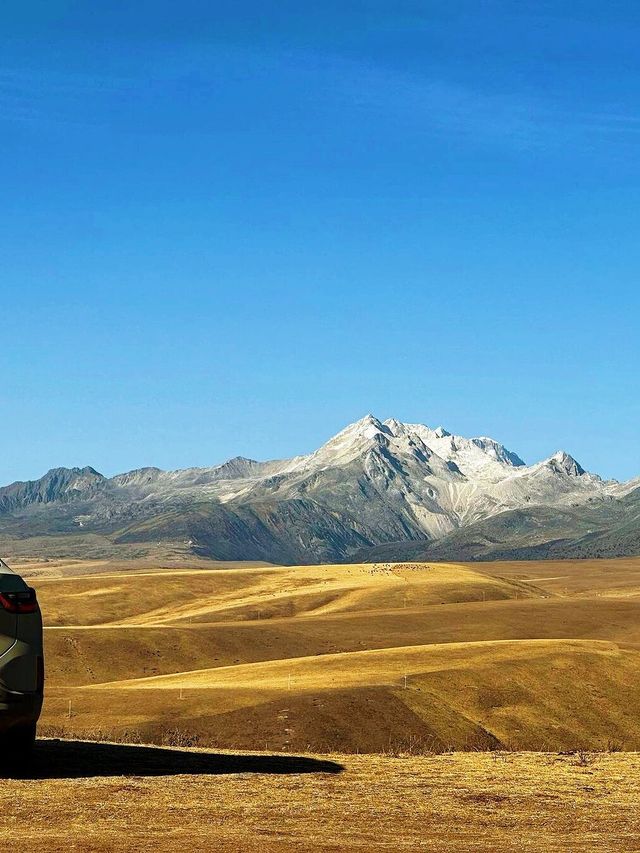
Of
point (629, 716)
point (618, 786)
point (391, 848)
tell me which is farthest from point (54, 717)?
point (391, 848)

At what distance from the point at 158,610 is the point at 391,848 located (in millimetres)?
179360

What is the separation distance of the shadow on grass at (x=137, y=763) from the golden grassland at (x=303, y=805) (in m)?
0.04

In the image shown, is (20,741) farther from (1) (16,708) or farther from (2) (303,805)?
(2) (303,805)

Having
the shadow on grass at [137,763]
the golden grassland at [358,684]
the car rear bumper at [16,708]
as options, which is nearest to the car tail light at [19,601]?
the car rear bumper at [16,708]

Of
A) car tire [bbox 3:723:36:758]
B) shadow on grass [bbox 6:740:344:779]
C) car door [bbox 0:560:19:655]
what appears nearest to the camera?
car door [bbox 0:560:19:655]

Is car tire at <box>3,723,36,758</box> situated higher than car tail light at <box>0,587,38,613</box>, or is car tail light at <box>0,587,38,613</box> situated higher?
car tail light at <box>0,587,38,613</box>

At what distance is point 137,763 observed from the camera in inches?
914

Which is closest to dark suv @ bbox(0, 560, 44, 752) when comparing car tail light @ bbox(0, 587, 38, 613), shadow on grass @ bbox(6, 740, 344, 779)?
car tail light @ bbox(0, 587, 38, 613)

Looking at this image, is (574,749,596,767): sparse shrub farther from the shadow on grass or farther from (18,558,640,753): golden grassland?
(18,558,640,753): golden grassland

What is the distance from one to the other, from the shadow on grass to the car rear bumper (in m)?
0.96

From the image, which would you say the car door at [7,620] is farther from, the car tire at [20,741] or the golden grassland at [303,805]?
the golden grassland at [303,805]

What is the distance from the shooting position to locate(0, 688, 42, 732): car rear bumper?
65.8ft

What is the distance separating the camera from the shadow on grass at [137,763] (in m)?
21.4

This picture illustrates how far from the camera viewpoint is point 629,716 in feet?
249
